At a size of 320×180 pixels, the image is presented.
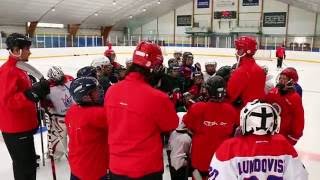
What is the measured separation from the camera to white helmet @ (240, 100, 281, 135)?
5.29ft

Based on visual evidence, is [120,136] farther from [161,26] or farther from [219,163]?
[161,26]

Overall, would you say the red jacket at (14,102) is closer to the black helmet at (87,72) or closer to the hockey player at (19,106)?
the hockey player at (19,106)

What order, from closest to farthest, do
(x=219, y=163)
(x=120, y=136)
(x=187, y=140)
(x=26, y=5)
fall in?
(x=219, y=163) → (x=120, y=136) → (x=187, y=140) → (x=26, y=5)

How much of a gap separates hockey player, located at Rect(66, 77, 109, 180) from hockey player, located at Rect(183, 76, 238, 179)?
2.33ft

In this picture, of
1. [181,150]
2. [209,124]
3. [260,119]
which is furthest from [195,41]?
[260,119]

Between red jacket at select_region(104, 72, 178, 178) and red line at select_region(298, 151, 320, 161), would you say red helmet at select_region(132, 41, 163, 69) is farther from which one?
red line at select_region(298, 151, 320, 161)

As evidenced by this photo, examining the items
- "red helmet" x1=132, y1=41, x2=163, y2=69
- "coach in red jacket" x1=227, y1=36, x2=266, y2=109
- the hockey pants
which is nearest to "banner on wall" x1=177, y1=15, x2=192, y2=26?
"coach in red jacket" x1=227, y1=36, x2=266, y2=109

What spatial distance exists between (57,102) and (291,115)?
2.42m

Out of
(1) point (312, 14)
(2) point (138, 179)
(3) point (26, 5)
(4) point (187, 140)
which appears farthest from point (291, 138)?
(1) point (312, 14)

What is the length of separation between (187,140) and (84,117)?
1.13 m

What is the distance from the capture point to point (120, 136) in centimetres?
204

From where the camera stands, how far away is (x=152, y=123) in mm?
2021

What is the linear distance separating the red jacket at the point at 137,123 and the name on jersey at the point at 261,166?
1.79 ft

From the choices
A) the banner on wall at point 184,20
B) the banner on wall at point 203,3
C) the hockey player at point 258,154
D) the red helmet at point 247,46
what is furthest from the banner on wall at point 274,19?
the hockey player at point 258,154
